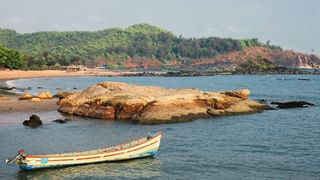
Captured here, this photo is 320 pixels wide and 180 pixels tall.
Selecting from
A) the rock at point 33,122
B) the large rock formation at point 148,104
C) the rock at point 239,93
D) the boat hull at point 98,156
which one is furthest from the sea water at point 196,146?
the rock at point 239,93

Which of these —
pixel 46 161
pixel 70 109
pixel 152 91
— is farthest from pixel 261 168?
pixel 70 109

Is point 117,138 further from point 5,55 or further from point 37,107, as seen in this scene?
point 5,55

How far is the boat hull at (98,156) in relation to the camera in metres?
30.6

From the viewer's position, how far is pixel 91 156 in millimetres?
32281

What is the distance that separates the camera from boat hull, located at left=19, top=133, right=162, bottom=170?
100ft

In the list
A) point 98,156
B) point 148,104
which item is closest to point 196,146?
point 98,156

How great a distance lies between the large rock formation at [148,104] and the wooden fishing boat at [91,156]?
44.8 ft

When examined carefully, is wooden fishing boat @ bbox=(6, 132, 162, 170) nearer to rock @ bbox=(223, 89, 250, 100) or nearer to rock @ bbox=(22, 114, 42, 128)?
rock @ bbox=(22, 114, 42, 128)

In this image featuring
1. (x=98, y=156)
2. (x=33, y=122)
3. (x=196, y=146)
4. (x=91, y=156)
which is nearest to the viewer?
(x=91, y=156)

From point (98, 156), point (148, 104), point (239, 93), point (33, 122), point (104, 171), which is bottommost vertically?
point (104, 171)

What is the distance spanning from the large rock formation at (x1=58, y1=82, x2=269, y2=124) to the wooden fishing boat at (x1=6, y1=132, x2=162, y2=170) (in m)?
13.7

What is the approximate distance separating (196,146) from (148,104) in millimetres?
14529

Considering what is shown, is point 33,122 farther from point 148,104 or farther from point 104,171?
point 104,171

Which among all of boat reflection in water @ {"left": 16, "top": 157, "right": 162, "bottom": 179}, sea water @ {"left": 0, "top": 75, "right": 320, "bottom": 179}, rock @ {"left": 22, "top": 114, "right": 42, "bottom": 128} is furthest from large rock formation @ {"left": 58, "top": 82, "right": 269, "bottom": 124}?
boat reflection in water @ {"left": 16, "top": 157, "right": 162, "bottom": 179}
